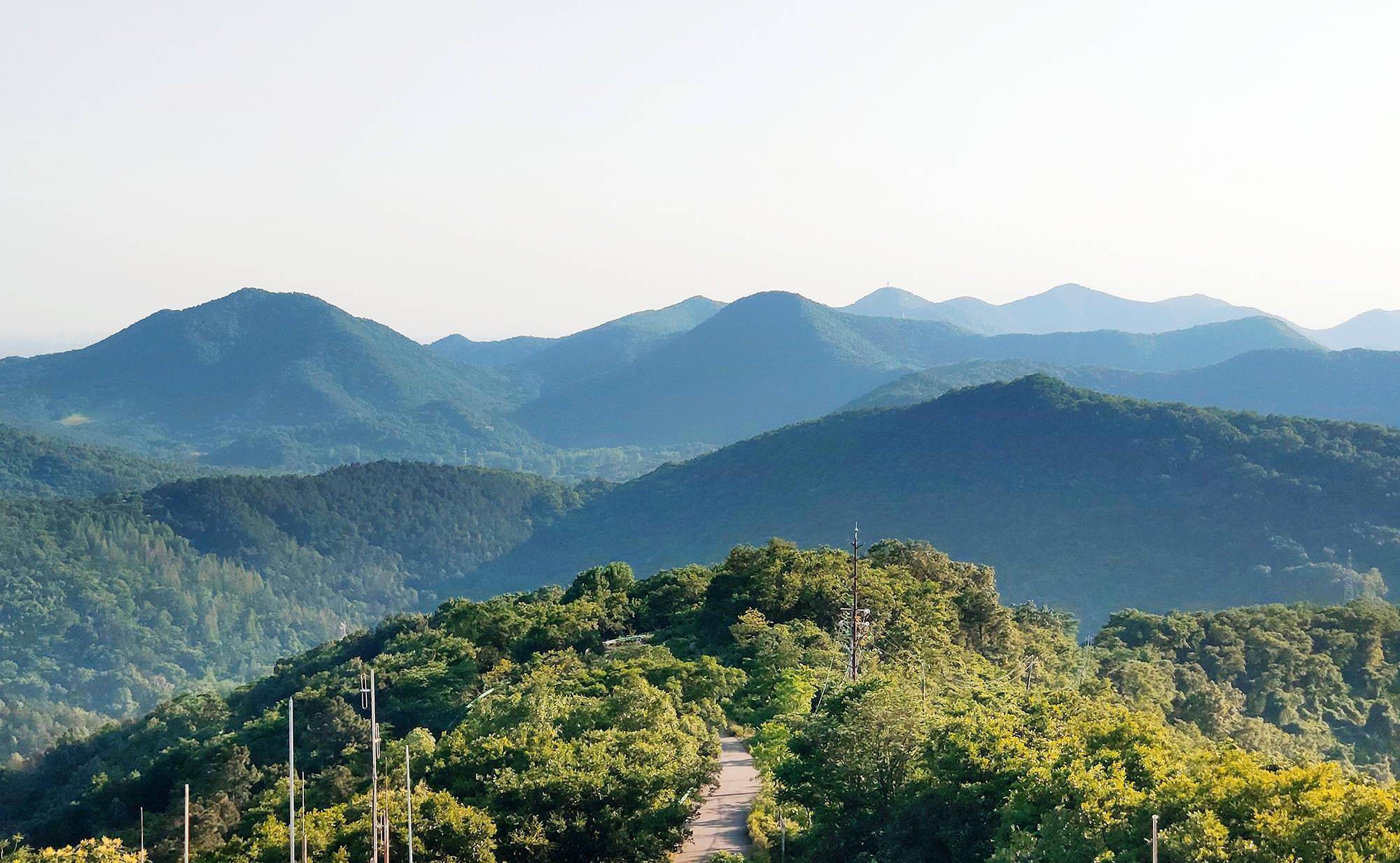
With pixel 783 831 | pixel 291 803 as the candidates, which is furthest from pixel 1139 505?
pixel 291 803

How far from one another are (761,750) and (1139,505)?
459ft

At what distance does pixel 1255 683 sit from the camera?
58.7m

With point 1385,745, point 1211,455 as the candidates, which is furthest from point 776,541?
point 1211,455

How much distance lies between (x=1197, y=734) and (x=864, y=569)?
1283 centimetres

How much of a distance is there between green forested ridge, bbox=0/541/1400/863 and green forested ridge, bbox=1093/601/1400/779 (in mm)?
3606

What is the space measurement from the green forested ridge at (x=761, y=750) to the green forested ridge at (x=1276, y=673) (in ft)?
11.8

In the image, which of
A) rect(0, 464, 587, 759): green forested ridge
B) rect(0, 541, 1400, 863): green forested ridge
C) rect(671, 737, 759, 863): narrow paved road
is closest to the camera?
rect(0, 541, 1400, 863): green forested ridge

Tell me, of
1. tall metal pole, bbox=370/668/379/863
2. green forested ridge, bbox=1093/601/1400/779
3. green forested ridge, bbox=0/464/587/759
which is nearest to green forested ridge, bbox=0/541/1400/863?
tall metal pole, bbox=370/668/379/863

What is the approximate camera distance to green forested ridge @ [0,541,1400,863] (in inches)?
797

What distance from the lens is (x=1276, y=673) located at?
2301 inches

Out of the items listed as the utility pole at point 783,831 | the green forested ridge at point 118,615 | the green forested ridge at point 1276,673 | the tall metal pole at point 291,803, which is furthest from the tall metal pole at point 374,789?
the green forested ridge at point 118,615

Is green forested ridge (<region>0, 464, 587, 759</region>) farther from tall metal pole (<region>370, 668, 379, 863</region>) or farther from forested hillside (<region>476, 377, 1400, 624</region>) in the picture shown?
tall metal pole (<region>370, 668, 379, 863</region>)

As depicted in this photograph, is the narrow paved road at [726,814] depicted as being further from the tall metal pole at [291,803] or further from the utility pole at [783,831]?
the tall metal pole at [291,803]

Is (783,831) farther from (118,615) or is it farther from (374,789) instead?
(118,615)
